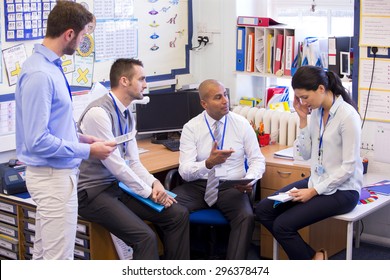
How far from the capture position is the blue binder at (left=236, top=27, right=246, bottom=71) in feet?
17.2

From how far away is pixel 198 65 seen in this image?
5.61 metres

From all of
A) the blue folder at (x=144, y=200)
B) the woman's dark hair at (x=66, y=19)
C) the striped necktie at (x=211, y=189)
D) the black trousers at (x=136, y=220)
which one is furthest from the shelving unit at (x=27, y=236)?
the woman's dark hair at (x=66, y=19)

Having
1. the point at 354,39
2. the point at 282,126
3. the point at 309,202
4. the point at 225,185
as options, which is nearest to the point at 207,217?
the point at 225,185

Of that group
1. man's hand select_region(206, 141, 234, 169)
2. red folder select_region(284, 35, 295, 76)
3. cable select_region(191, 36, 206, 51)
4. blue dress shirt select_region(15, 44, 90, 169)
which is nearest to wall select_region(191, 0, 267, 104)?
cable select_region(191, 36, 206, 51)

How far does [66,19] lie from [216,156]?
1.28 m

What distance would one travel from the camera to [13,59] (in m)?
4.22

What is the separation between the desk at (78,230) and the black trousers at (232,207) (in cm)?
24

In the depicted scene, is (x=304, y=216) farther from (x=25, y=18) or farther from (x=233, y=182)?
(x=25, y=18)

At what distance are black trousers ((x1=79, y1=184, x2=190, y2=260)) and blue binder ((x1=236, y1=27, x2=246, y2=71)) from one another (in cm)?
170

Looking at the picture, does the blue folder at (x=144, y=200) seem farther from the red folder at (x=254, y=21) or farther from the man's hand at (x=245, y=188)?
the red folder at (x=254, y=21)

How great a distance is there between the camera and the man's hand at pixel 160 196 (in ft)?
12.8

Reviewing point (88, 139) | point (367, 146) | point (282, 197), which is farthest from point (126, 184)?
point (367, 146)

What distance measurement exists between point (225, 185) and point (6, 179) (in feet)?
4.22

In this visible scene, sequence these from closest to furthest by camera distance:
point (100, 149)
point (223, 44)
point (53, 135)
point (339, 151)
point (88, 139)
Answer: point (53, 135) → point (100, 149) → point (88, 139) → point (339, 151) → point (223, 44)
